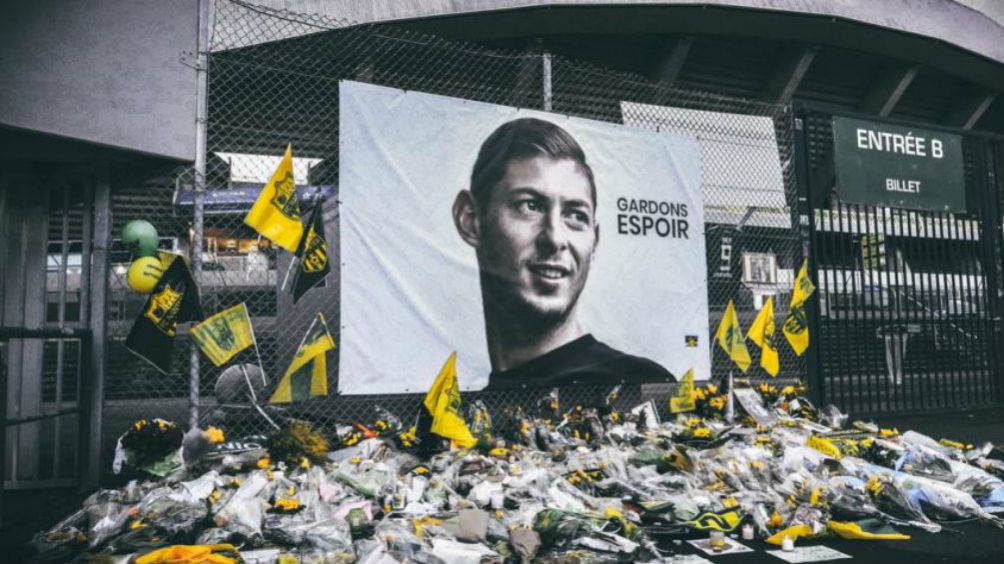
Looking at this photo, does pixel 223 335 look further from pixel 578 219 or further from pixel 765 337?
pixel 765 337

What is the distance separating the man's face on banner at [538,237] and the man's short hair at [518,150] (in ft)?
0.18

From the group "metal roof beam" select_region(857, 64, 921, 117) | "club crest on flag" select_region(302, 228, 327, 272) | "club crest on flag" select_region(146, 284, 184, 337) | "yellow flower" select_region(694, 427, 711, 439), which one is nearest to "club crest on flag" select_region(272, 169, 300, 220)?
"club crest on flag" select_region(302, 228, 327, 272)

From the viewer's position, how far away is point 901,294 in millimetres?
7914

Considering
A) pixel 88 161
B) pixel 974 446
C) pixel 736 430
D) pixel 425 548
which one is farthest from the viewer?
pixel 974 446

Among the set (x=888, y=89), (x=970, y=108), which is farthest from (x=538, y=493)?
(x=970, y=108)

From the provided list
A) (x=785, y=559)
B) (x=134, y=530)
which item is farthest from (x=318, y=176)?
(x=785, y=559)

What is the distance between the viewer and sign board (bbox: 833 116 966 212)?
7316 mm

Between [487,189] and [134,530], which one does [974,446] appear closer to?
[487,189]

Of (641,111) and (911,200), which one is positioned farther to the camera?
(911,200)

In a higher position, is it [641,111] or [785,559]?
[641,111]

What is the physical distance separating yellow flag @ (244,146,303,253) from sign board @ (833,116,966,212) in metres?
5.65

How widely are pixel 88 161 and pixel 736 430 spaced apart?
558 centimetres

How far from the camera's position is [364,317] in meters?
5.01

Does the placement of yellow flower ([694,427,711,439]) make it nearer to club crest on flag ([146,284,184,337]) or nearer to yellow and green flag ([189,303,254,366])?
yellow and green flag ([189,303,254,366])
